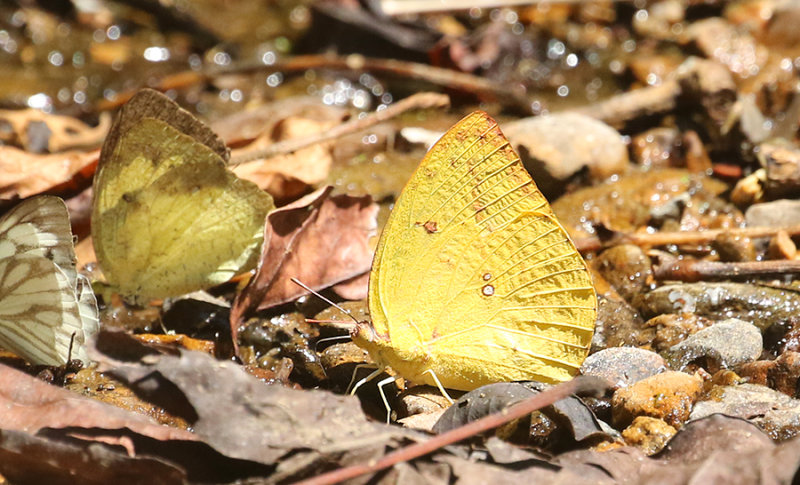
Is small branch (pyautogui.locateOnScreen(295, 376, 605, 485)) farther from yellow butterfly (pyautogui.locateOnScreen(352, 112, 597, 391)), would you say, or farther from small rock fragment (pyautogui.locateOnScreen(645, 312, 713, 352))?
small rock fragment (pyautogui.locateOnScreen(645, 312, 713, 352))

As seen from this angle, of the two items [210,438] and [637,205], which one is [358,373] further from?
[637,205]

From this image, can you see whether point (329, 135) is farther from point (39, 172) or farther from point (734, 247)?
point (734, 247)

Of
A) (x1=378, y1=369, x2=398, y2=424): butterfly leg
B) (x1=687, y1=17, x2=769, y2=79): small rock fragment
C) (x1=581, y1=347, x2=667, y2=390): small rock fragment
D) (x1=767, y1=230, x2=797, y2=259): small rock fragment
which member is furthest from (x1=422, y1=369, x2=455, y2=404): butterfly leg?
(x1=687, y1=17, x2=769, y2=79): small rock fragment

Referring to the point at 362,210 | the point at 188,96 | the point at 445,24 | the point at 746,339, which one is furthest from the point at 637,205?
the point at 188,96

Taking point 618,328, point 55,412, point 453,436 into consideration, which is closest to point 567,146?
point 618,328

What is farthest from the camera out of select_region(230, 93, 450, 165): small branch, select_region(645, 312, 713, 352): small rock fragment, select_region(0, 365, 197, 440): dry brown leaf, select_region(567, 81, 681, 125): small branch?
select_region(567, 81, 681, 125): small branch

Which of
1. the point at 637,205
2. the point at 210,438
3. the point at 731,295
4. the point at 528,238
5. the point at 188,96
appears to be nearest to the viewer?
the point at 210,438

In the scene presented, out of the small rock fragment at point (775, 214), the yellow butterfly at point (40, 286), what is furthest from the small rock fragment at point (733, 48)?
the yellow butterfly at point (40, 286)
